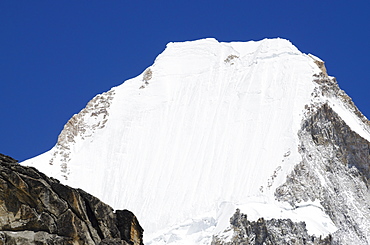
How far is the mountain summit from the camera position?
95.2 meters

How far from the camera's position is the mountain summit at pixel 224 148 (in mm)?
95250

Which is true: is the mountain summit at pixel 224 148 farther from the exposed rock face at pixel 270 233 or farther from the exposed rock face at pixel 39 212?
the exposed rock face at pixel 39 212

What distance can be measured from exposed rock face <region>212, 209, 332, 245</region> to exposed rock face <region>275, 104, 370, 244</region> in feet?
12.8

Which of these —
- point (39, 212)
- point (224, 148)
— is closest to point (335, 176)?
point (224, 148)

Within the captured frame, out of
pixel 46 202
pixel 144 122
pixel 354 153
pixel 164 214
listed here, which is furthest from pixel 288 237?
pixel 46 202

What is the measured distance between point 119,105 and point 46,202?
88718 millimetres

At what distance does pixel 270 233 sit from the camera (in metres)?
86.6

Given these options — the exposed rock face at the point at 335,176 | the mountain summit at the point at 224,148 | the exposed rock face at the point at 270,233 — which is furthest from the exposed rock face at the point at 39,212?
the exposed rock face at the point at 335,176

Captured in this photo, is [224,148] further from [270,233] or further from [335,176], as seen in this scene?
[270,233]

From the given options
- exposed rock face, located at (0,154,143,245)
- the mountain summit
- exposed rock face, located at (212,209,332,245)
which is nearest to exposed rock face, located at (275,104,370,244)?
the mountain summit

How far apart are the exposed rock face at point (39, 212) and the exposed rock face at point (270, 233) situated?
56476 mm

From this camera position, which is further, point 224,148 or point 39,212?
point 224,148

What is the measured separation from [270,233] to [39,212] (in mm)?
58563

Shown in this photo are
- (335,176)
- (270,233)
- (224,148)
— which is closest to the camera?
(270,233)
